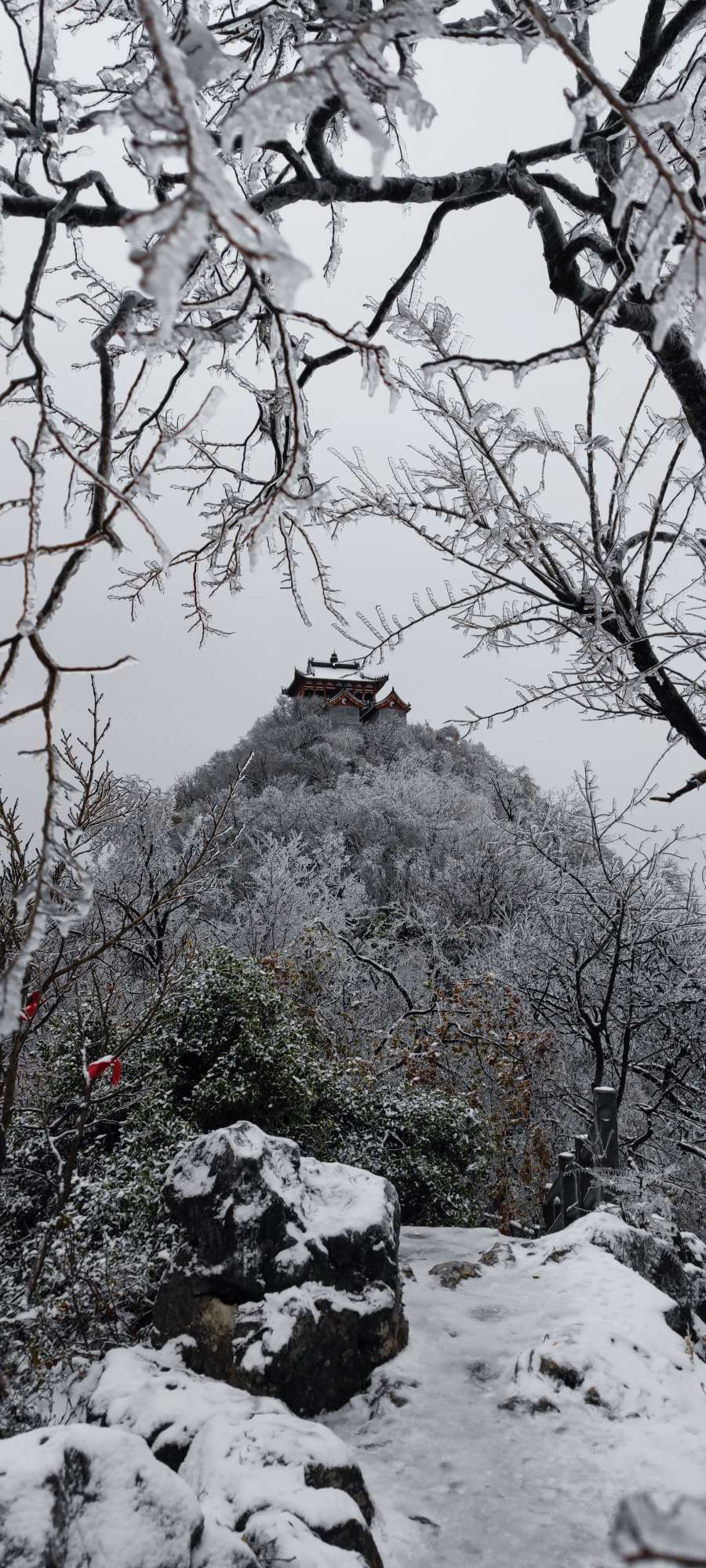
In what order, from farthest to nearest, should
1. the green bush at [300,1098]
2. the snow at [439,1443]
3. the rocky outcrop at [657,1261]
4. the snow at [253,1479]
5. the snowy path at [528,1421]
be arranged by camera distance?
the green bush at [300,1098] → the rocky outcrop at [657,1261] → the snowy path at [528,1421] → the snow at [253,1479] → the snow at [439,1443]

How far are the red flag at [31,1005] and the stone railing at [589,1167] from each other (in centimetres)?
427

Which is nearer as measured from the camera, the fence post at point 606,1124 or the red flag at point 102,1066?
the red flag at point 102,1066

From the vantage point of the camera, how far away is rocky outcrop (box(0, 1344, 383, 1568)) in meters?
2.23

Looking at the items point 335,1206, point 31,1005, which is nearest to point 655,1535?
point 31,1005

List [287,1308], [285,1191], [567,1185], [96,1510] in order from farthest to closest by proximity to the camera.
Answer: [567,1185] → [285,1191] → [287,1308] → [96,1510]

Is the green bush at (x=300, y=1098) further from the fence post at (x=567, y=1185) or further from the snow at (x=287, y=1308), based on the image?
the snow at (x=287, y=1308)

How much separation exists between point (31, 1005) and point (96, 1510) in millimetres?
2464

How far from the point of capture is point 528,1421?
4270mm

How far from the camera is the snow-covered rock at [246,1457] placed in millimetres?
2697

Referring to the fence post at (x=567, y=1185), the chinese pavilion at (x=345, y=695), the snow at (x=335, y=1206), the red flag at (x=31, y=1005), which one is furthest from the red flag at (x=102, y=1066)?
the chinese pavilion at (x=345, y=695)

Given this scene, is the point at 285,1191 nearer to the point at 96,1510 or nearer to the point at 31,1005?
the point at 31,1005

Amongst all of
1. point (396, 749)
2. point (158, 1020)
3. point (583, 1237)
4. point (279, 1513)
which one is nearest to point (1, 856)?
point (158, 1020)

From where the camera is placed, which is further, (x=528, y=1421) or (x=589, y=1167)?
(x=589, y=1167)

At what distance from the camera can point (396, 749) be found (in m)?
34.8
